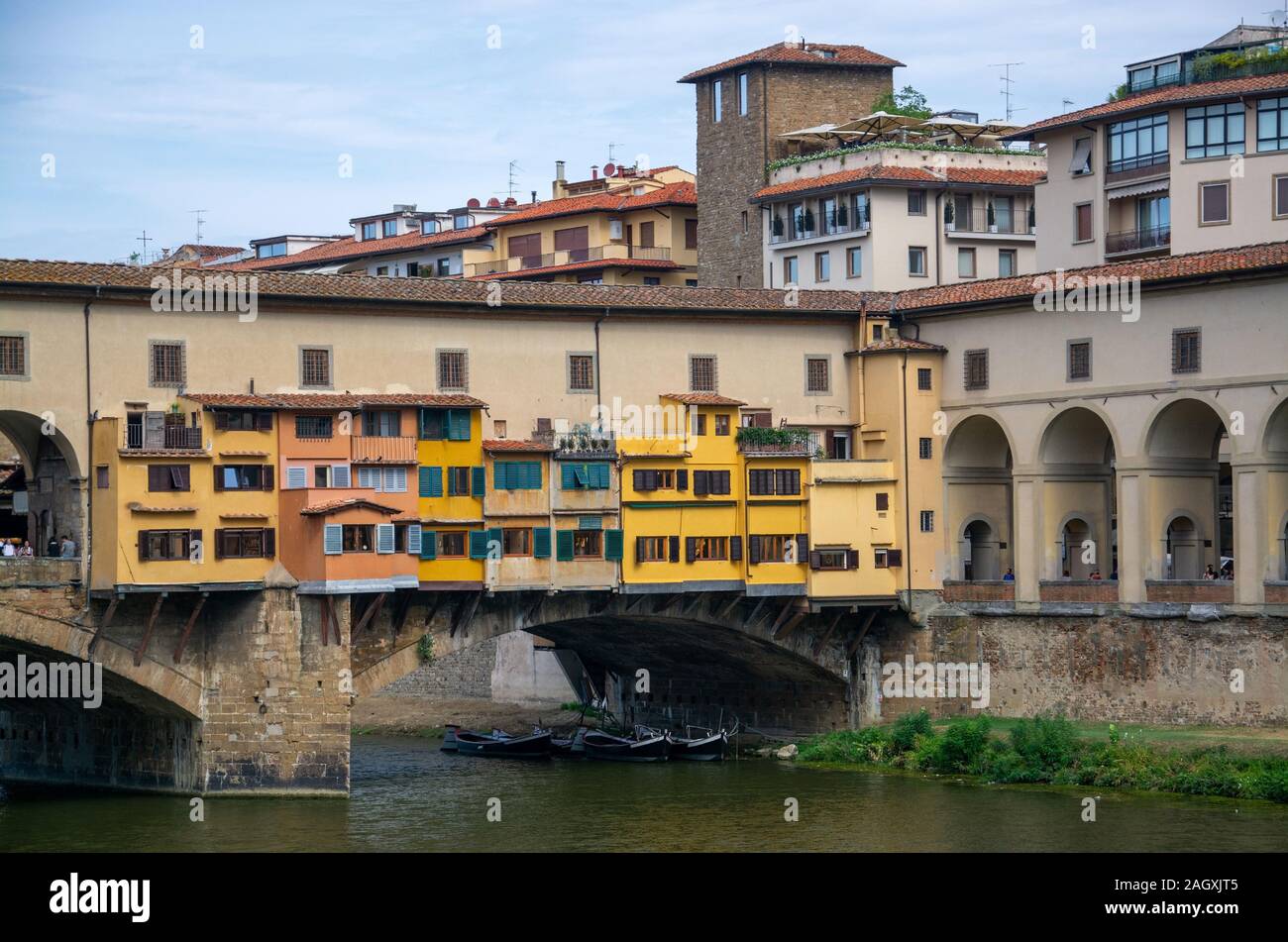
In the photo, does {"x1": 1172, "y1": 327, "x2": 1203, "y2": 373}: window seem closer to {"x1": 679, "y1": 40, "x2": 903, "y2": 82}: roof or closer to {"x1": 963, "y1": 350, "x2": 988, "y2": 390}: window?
{"x1": 963, "y1": 350, "x2": 988, "y2": 390}: window

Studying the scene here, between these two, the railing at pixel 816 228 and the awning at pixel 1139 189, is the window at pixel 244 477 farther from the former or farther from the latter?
the awning at pixel 1139 189

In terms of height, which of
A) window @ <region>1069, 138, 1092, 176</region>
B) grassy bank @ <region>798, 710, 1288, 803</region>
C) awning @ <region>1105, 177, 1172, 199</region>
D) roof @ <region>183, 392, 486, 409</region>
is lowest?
grassy bank @ <region>798, 710, 1288, 803</region>

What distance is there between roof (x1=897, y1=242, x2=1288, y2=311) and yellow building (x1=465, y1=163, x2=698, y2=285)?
2349cm

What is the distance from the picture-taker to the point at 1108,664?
5938 cm

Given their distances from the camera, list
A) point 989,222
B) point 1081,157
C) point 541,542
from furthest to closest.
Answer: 1. point 989,222
2. point 1081,157
3. point 541,542

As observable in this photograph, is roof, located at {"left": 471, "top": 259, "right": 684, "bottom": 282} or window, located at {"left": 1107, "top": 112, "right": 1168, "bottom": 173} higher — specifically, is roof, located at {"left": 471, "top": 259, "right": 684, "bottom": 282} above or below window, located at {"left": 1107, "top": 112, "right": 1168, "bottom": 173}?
below

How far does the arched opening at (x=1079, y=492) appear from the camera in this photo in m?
62.6

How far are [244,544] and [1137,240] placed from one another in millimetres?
30875

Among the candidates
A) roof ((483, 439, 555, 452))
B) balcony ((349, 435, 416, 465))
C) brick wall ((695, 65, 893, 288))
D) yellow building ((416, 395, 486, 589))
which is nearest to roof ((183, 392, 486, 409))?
yellow building ((416, 395, 486, 589))

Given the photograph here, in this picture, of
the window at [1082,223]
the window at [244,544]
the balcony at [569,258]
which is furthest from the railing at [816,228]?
the window at [244,544]

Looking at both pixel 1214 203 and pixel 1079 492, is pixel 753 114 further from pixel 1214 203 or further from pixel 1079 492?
pixel 1079 492

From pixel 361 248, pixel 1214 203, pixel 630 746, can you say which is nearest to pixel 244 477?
pixel 630 746

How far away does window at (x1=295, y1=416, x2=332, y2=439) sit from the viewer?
54812 mm

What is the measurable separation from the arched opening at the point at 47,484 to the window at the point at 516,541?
10538 millimetres
